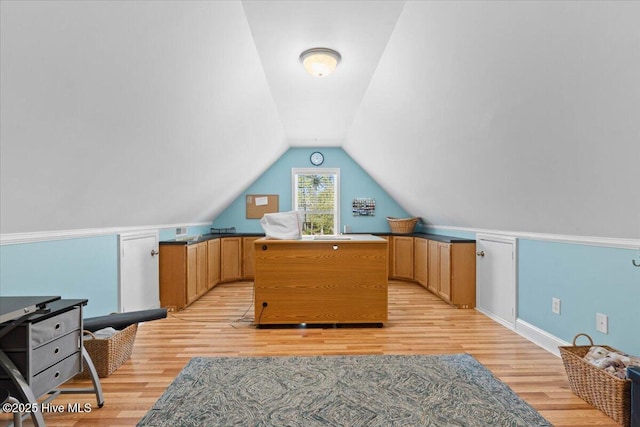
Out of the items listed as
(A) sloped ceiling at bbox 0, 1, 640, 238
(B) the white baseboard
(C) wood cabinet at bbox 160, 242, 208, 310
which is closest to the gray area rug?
(B) the white baseboard

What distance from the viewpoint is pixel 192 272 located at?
13.7 feet

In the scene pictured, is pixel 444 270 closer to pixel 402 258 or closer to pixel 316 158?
pixel 402 258

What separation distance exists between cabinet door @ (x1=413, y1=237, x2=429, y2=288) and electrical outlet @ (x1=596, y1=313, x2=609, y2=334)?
2603 mm

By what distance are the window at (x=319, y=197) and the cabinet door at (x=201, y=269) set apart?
2124 millimetres

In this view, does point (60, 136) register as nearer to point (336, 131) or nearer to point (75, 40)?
point (75, 40)

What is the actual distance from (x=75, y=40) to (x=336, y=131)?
410 cm

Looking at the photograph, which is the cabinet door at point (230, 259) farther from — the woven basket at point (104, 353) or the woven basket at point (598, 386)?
the woven basket at point (598, 386)

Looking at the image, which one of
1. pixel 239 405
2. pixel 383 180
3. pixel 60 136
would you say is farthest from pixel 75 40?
pixel 383 180

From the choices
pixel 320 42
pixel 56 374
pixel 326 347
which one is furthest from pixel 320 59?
pixel 56 374

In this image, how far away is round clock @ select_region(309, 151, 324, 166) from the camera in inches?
247

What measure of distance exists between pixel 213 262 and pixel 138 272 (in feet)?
5.44

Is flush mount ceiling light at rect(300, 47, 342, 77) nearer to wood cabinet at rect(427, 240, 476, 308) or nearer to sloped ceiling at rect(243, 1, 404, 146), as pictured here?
sloped ceiling at rect(243, 1, 404, 146)

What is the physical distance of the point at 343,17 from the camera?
2330 millimetres

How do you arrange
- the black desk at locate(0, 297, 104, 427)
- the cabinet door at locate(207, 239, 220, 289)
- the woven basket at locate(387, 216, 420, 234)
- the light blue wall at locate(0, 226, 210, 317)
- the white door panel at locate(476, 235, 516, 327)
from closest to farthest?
the black desk at locate(0, 297, 104, 427) → the light blue wall at locate(0, 226, 210, 317) → the white door panel at locate(476, 235, 516, 327) → the cabinet door at locate(207, 239, 220, 289) → the woven basket at locate(387, 216, 420, 234)
